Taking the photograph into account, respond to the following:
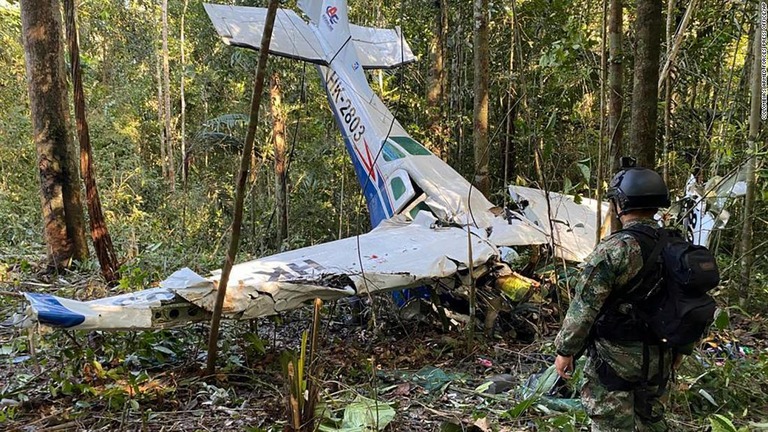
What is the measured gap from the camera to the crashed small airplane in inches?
147

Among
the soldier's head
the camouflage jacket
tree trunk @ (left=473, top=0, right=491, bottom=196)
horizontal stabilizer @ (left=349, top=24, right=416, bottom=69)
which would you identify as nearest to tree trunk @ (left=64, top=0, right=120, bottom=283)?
horizontal stabilizer @ (left=349, top=24, right=416, bottom=69)

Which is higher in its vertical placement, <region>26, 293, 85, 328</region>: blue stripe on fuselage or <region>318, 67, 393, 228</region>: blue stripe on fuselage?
<region>318, 67, 393, 228</region>: blue stripe on fuselage

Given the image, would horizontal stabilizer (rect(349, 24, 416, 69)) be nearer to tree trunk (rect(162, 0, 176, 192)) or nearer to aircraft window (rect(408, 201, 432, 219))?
aircraft window (rect(408, 201, 432, 219))

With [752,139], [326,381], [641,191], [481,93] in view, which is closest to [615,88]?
[752,139]

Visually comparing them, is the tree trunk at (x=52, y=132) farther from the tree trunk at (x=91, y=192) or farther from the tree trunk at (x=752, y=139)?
the tree trunk at (x=752, y=139)

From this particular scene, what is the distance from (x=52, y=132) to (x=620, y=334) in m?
7.49

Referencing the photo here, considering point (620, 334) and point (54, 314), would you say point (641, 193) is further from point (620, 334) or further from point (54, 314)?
point (54, 314)

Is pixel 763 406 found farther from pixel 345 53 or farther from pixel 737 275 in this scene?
pixel 345 53

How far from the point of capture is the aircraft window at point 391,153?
6699 mm

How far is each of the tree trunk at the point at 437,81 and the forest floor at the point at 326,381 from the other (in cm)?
567

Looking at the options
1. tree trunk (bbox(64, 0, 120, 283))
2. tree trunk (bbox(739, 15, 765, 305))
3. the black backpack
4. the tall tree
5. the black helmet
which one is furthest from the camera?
tree trunk (bbox(64, 0, 120, 283))

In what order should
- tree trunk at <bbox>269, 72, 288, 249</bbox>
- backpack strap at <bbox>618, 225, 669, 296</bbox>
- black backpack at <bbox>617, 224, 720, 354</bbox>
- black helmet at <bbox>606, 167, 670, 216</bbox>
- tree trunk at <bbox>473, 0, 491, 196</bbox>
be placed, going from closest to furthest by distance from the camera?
black backpack at <bbox>617, 224, 720, 354</bbox>
backpack strap at <bbox>618, 225, 669, 296</bbox>
black helmet at <bbox>606, 167, 670, 216</bbox>
tree trunk at <bbox>473, 0, 491, 196</bbox>
tree trunk at <bbox>269, 72, 288, 249</bbox>

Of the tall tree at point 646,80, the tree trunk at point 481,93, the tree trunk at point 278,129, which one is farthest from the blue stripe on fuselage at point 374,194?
the tree trunk at point 278,129

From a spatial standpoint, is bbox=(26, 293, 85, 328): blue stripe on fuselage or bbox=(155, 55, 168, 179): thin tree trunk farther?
bbox=(155, 55, 168, 179): thin tree trunk
